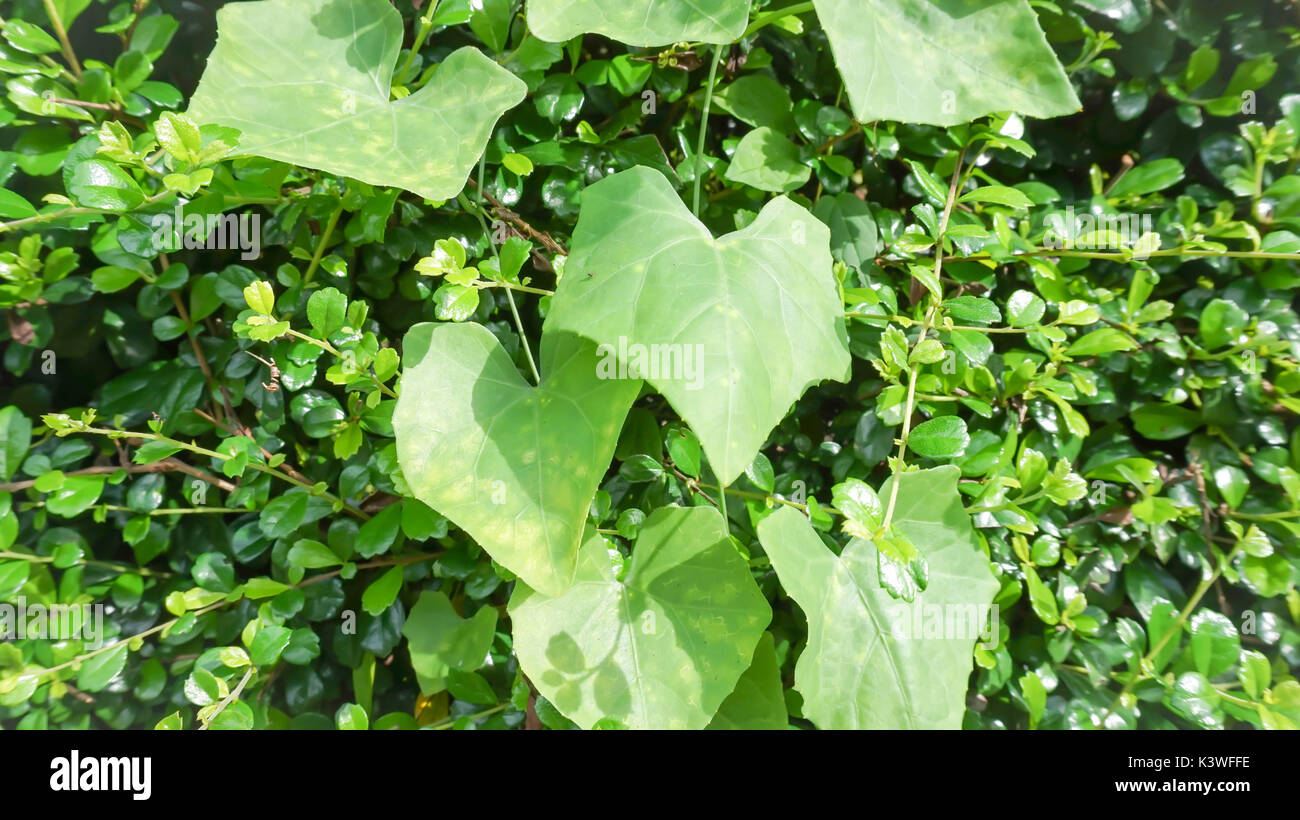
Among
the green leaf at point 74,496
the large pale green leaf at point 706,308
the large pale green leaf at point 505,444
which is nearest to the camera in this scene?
the large pale green leaf at point 706,308

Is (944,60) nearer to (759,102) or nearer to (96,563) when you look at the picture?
(759,102)

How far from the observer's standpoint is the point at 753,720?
0.93 m

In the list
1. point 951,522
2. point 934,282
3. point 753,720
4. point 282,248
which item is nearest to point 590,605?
point 753,720

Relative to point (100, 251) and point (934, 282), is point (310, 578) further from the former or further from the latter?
point (934, 282)

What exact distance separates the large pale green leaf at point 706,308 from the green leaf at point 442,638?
455mm

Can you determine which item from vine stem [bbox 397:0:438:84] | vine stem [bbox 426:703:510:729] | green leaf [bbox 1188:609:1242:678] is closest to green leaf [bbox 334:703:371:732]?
vine stem [bbox 426:703:510:729]

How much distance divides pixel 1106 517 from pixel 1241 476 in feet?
0.72

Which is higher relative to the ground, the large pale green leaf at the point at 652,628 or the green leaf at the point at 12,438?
the green leaf at the point at 12,438

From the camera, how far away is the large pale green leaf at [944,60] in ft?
2.56

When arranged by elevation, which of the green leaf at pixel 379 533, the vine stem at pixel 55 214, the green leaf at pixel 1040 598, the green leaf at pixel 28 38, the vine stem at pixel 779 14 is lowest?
the green leaf at pixel 1040 598

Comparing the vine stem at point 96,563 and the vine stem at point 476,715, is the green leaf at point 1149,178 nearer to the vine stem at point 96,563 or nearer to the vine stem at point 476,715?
the vine stem at point 476,715

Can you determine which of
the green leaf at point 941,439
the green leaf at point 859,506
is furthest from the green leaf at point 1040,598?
the green leaf at point 859,506

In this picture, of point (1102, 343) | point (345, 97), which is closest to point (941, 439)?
point (1102, 343)

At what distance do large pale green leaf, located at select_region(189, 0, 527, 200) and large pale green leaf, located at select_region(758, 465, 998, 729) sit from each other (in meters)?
0.53
